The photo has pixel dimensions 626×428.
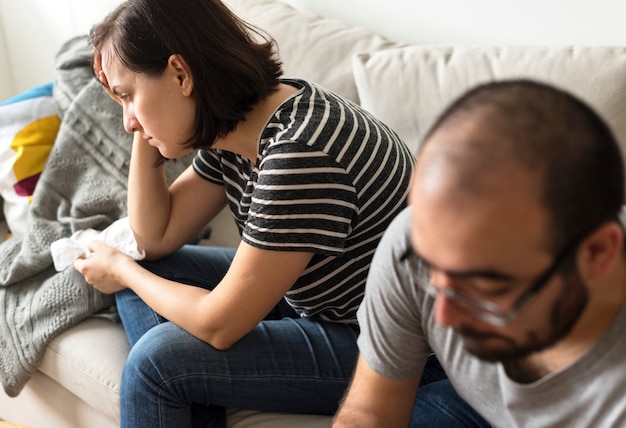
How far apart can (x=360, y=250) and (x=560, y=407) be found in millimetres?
446

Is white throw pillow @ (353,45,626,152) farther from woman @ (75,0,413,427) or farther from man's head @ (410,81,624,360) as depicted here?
man's head @ (410,81,624,360)

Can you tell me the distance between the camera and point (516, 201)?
76 centimetres

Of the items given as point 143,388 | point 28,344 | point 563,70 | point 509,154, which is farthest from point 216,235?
point 509,154

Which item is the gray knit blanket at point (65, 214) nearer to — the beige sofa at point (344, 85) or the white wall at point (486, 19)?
the beige sofa at point (344, 85)

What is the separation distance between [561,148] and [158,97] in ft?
2.48

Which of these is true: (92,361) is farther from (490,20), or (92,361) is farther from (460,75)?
(490,20)

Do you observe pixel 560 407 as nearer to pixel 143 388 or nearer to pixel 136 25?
pixel 143 388

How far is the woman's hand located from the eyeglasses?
0.89 m

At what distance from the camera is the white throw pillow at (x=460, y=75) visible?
146 cm

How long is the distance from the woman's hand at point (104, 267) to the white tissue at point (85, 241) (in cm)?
3

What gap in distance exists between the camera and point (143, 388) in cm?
132

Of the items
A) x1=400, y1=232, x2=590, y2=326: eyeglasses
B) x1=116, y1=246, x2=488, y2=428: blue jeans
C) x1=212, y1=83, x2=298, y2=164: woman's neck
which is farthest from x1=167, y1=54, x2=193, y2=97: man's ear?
x1=400, y1=232, x2=590, y2=326: eyeglasses

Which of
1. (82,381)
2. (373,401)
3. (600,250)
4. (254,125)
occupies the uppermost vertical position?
(600,250)

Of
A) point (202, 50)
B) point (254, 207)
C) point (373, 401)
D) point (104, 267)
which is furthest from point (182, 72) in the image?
point (373, 401)
